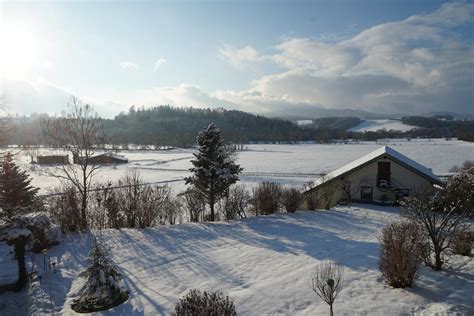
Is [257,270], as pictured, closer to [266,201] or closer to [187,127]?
[266,201]

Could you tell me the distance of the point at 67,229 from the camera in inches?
692

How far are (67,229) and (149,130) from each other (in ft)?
494

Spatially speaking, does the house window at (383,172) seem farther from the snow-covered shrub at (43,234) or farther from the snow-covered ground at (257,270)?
the snow-covered shrub at (43,234)

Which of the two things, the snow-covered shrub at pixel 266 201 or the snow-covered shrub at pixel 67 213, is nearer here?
the snow-covered shrub at pixel 67 213

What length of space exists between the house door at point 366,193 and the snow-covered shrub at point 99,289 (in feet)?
77.9

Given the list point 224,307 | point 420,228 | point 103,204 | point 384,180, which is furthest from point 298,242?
point 384,180

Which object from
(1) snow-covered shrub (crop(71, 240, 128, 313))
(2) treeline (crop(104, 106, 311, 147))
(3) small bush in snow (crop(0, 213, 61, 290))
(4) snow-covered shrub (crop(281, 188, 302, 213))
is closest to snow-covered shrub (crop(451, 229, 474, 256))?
(4) snow-covered shrub (crop(281, 188, 302, 213))

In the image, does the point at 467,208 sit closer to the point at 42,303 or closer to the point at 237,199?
the point at 237,199

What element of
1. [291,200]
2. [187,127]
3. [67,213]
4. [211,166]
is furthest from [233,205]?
[187,127]

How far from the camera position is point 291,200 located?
23.4m

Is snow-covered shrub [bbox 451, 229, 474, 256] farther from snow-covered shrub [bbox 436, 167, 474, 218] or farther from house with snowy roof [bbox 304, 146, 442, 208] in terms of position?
house with snowy roof [bbox 304, 146, 442, 208]

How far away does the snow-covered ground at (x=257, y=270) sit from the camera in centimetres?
867

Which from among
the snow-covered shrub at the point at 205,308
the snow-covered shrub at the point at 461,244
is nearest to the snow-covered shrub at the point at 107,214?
the snow-covered shrub at the point at 205,308

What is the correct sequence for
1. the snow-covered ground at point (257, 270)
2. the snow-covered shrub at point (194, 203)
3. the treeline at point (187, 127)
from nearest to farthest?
1. the snow-covered ground at point (257, 270)
2. the snow-covered shrub at point (194, 203)
3. the treeline at point (187, 127)
